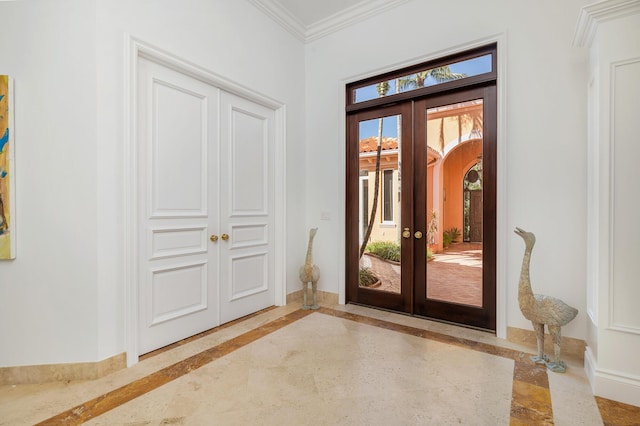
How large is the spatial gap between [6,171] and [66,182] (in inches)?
Result: 13.5

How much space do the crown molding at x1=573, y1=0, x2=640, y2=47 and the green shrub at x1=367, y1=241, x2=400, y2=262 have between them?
2334 mm

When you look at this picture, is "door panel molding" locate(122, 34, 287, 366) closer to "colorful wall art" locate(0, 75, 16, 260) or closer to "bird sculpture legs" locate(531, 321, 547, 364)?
"colorful wall art" locate(0, 75, 16, 260)

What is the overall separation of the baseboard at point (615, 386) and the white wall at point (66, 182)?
328cm

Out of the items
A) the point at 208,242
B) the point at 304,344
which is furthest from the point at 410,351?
the point at 208,242

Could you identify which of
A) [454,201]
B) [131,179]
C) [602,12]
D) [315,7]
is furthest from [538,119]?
[131,179]


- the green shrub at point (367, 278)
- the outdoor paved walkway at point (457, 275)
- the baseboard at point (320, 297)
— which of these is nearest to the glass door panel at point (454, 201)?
the outdoor paved walkway at point (457, 275)

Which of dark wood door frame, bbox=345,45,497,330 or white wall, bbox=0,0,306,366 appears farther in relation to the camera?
dark wood door frame, bbox=345,45,497,330

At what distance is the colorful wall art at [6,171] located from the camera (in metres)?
2.00

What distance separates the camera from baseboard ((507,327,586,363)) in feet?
7.94

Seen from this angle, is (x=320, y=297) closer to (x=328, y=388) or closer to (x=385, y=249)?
(x=385, y=249)

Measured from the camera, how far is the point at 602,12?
1.90 metres

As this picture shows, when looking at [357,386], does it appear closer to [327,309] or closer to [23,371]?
[327,309]

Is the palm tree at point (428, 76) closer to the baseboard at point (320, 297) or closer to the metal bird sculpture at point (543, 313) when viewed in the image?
the metal bird sculpture at point (543, 313)

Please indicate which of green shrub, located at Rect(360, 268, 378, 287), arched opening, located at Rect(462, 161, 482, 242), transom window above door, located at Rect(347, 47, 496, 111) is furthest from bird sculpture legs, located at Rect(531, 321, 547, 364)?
transom window above door, located at Rect(347, 47, 496, 111)
